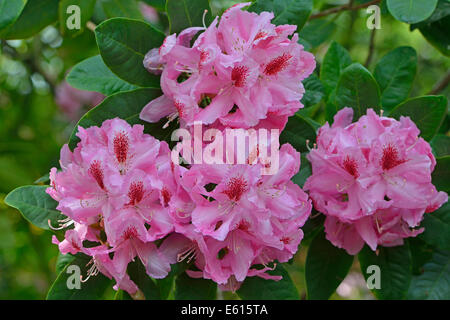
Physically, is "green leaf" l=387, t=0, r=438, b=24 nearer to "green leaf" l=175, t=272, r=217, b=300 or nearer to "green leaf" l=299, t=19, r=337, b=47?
"green leaf" l=299, t=19, r=337, b=47

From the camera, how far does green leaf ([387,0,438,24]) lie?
4.63ft

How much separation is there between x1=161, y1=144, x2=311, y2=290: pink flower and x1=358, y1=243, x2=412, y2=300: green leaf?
14.1 inches

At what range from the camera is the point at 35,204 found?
4.47ft

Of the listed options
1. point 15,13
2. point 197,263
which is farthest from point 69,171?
point 15,13

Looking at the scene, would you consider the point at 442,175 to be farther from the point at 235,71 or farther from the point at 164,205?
the point at 164,205

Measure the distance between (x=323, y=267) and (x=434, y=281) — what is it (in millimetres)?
356

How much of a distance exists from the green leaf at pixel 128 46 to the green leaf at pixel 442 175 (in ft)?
2.53

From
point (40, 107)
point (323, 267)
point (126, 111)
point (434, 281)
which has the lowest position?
point (40, 107)

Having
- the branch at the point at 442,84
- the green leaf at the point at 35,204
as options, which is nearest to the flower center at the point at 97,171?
the green leaf at the point at 35,204

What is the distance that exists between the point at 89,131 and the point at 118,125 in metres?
0.07

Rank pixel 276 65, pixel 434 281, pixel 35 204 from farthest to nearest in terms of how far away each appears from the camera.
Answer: pixel 434 281 < pixel 35 204 < pixel 276 65

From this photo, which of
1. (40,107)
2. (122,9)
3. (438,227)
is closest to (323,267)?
(438,227)

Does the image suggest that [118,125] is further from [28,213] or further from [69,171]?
[28,213]

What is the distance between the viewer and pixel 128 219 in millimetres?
1150
